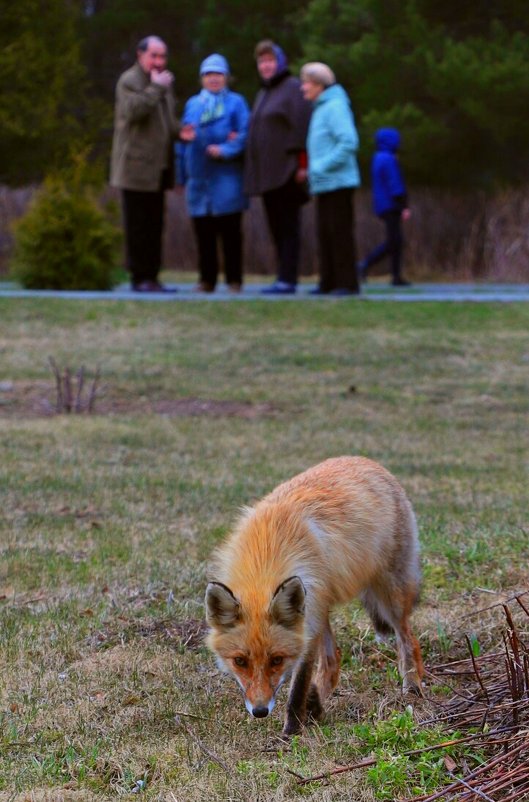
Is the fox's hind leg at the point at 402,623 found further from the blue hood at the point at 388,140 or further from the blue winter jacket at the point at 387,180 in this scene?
the blue hood at the point at 388,140

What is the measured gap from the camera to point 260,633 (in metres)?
3.84

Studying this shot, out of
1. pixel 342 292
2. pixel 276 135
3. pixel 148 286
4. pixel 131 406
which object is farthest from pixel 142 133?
pixel 131 406

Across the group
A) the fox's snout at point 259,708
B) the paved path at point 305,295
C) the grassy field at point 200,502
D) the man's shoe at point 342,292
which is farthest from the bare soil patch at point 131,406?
the fox's snout at point 259,708

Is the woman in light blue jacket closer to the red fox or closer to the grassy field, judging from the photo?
the grassy field

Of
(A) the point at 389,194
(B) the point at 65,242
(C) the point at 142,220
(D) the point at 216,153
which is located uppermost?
(D) the point at 216,153

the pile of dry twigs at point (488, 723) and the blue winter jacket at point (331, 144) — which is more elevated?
the blue winter jacket at point (331, 144)

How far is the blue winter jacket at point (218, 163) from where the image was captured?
15211 mm

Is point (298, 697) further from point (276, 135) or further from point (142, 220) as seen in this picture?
point (142, 220)

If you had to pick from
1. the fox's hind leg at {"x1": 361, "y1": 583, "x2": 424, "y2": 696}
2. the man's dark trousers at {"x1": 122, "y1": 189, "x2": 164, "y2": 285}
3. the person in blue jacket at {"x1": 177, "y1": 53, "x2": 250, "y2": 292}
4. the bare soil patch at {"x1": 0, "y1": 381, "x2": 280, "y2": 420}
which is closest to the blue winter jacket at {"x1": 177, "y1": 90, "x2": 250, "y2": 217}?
the person in blue jacket at {"x1": 177, "y1": 53, "x2": 250, "y2": 292}

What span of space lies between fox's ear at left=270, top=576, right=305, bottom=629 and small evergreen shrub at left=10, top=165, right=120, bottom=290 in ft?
44.5

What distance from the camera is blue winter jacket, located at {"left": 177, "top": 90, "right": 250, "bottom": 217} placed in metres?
15.2

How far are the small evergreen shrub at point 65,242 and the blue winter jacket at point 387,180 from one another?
386cm

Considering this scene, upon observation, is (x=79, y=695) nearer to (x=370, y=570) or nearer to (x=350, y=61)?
(x=370, y=570)

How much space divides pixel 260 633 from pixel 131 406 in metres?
7.08
